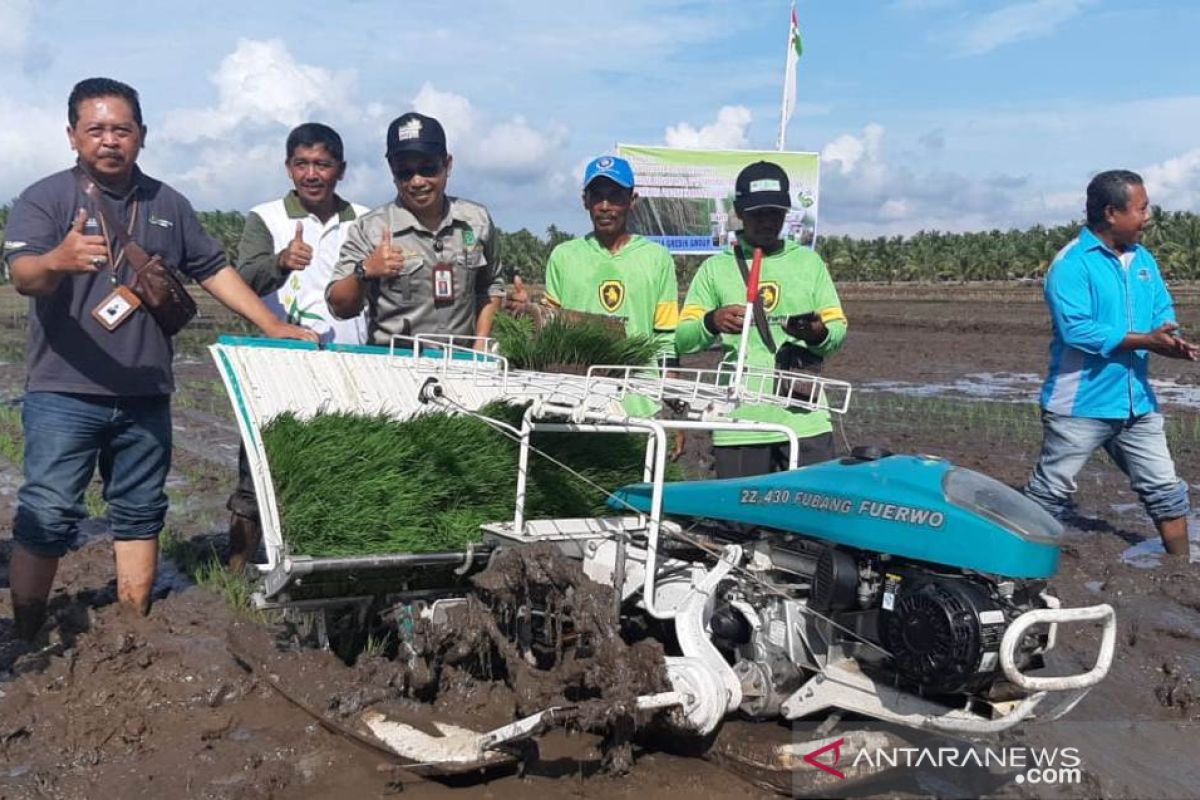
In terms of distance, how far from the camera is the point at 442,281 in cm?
484

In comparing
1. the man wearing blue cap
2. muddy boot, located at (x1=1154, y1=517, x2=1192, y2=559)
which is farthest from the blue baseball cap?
muddy boot, located at (x1=1154, y1=517, x2=1192, y2=559)

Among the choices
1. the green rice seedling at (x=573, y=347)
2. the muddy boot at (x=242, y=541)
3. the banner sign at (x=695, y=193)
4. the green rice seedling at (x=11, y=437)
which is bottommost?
the green rice seedling at (x=11, y=437)

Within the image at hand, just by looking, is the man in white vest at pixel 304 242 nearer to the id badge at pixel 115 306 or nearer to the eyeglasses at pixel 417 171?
the eyeglasses at pixel 417 171

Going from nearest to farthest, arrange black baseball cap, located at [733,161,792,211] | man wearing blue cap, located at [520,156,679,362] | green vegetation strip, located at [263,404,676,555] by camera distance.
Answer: green vegetation strip, located at [263,404,676,555]
black baseball cap, located at [733,161,792,211]
man wearing blue cap, located at [520,156,679,362]

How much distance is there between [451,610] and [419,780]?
1.76 ft

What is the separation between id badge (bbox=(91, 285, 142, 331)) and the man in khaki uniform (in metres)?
0.77

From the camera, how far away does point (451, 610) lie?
3.64 metres

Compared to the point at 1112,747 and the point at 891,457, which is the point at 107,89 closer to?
the point at 891,457

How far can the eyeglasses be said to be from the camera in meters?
4.70

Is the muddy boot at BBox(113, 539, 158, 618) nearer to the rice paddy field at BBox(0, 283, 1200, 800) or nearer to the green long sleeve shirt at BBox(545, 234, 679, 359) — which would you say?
the rice paddy field at BBox(0, 283, 1200, 800)

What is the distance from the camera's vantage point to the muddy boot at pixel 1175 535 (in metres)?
5.93

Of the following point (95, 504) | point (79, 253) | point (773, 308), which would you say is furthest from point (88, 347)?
point (95, 504)

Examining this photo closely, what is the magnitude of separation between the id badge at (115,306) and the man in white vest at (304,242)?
101 cm

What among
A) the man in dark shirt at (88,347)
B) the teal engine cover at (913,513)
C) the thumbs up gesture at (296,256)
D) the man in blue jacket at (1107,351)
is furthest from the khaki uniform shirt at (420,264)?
the man in blue jacket at (1107,351)
